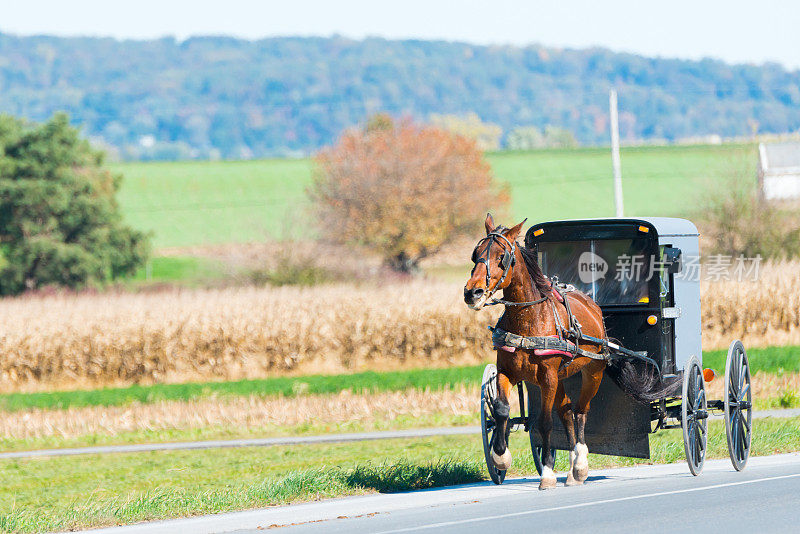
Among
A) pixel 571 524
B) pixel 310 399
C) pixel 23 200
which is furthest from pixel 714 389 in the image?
pixel 23 200

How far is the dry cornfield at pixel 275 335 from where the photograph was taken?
39062 mm

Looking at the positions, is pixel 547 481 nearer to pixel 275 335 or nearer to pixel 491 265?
pixel 491 265

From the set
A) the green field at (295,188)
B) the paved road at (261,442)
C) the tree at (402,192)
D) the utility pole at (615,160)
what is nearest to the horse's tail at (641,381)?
the paved road at (261,442)

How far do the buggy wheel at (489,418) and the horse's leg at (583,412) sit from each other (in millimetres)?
831

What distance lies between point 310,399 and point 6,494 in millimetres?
11809

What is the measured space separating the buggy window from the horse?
0.79 meters

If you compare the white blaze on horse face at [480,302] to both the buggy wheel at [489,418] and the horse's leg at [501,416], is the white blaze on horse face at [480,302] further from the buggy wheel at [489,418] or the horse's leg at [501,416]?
the buggy wheel at [489,418]

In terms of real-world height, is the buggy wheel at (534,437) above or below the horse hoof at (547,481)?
above

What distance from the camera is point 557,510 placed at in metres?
11.9

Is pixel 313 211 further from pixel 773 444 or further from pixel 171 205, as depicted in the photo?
pixel 773 444

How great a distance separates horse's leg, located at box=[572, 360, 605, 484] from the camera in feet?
44.3

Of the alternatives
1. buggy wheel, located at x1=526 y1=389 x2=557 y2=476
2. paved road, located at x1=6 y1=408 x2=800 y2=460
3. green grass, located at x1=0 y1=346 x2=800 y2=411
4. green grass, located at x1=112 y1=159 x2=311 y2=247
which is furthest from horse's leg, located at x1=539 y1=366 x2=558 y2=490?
green grass, located at x1=112 y1=159 x2=311 y2=247

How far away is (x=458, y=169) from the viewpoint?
8450cm

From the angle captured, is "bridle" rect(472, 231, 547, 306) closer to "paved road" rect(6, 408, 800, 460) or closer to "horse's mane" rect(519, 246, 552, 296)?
"horse's mane" rect(519, 246, 552, 296)
